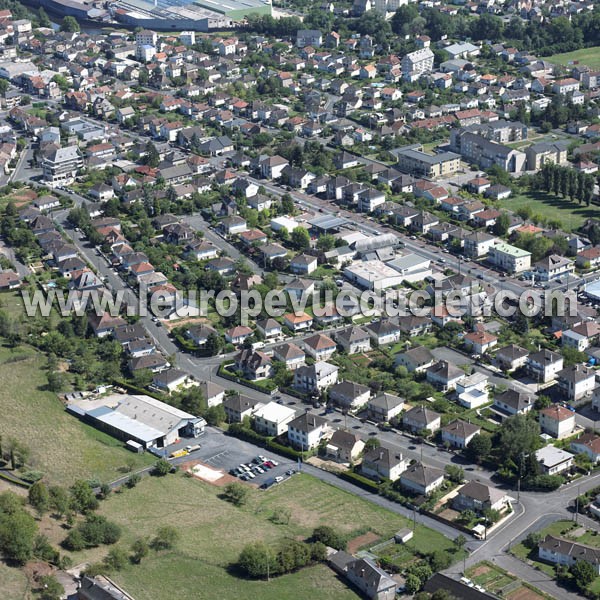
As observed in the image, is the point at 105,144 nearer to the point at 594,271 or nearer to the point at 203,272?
the point at 203,272

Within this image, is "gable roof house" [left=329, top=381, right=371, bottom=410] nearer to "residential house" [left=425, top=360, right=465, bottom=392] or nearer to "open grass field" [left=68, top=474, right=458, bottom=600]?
"residential house" [left=425, top=360, right=465, bottom=392]

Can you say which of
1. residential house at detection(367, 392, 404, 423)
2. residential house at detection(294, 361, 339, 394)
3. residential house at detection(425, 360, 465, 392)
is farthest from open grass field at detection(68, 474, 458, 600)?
residential house at detection(425, 360, 465, 392)

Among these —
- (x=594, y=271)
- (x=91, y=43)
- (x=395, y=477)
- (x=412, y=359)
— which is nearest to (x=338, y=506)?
(x=395, y=477)

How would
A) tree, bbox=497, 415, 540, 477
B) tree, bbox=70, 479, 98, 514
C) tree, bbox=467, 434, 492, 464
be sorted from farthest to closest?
tree, bbox=467, 434, 492, 464 → tree, bbox=497, 415, 540, 477 → tree, bbox=70, 479, 98, 514

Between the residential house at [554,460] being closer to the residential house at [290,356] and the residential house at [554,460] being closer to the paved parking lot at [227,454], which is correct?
the paved parking lot at [227,454]

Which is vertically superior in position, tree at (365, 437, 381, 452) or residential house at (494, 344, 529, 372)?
residential house at (494, 344, 529, 372)

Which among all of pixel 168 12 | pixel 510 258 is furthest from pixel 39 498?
pixel 168 12

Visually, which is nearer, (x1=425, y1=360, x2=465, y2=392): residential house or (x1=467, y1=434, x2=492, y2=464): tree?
(x1=467, y1=434, x2=492, y2=464): tree

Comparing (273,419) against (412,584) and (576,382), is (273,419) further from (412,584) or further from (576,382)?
(576,382)
